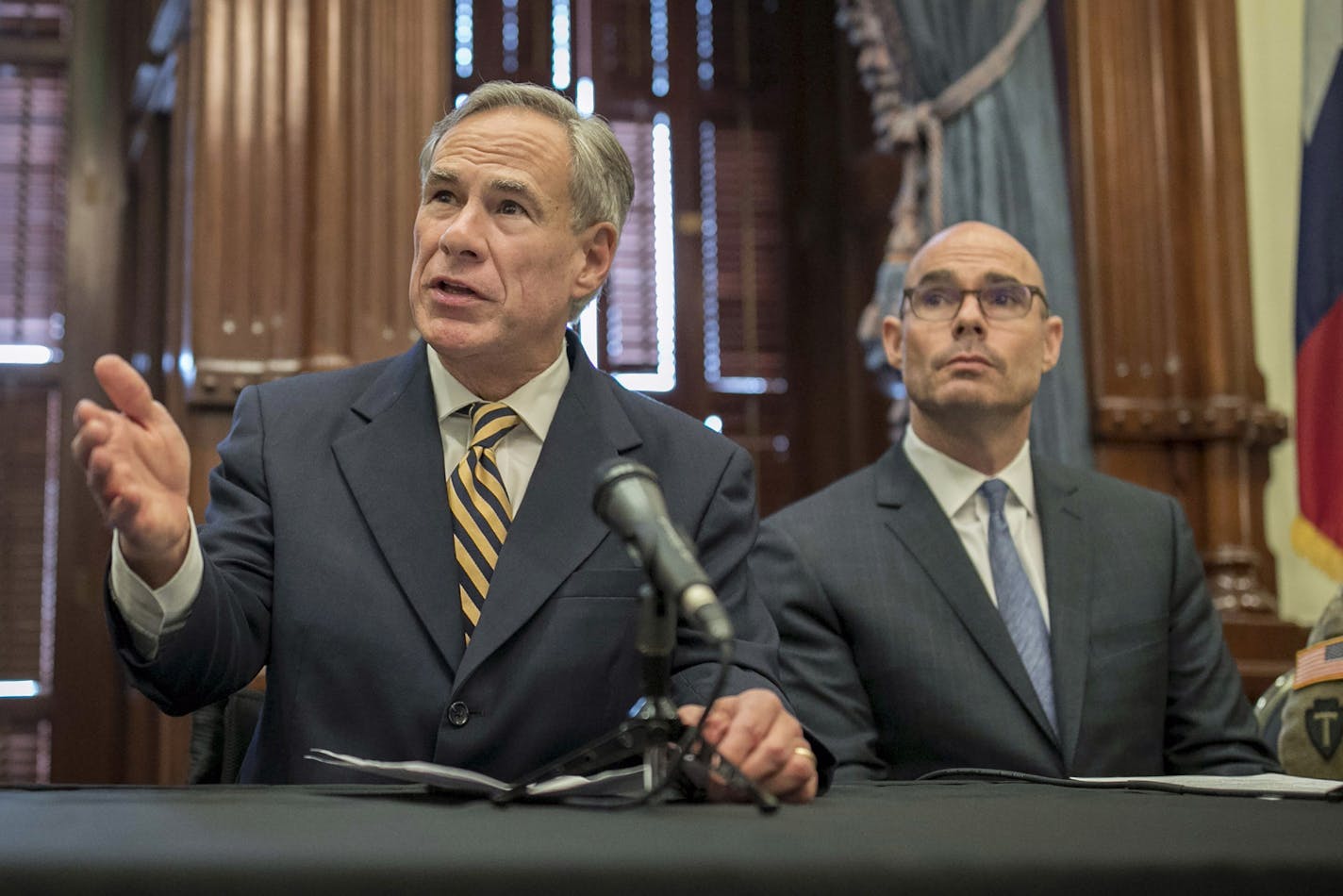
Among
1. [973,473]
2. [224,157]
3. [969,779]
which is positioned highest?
[224,157]

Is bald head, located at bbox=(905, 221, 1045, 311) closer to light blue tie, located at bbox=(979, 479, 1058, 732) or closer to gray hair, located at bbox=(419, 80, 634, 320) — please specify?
light blue tie, located at bbox=(979, 479, 1058, 732)

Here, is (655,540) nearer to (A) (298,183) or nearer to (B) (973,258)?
(B) (973,258)

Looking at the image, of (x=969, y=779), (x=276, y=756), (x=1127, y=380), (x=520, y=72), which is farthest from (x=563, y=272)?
(x=520, y=72)

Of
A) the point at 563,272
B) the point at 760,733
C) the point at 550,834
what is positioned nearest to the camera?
the point at 550,834

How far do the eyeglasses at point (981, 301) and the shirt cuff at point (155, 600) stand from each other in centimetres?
174

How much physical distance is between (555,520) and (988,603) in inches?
37.9

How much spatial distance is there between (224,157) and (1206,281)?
2.45 metres

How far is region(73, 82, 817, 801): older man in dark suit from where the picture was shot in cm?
182

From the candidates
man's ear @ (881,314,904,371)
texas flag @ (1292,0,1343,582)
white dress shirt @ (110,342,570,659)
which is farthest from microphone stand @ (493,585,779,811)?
texas flag @ (1292,0,1343,582)

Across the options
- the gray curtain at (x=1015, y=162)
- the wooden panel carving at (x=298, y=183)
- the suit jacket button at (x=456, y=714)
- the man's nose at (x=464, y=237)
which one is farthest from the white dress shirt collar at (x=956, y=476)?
the wooden panel carving at (x=298, y=183)

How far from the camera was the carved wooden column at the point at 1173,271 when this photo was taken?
3824mm

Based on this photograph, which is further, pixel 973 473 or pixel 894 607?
pixel 973 473

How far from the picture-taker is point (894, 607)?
259 cm

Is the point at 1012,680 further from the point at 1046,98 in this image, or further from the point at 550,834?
the point at 1046,98
